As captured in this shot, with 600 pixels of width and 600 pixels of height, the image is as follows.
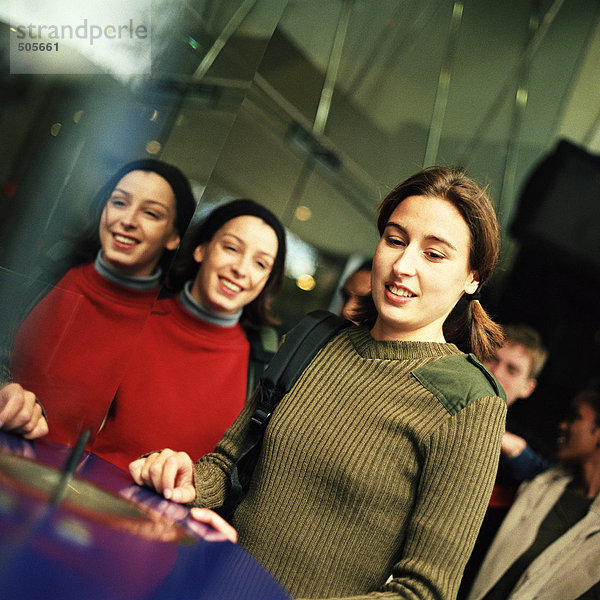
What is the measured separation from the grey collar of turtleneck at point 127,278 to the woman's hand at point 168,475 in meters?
0.94

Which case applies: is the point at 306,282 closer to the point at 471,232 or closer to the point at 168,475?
the point at 471,232

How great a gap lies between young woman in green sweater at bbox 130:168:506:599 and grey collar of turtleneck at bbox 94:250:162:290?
87 cm

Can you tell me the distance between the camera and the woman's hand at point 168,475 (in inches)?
54.2

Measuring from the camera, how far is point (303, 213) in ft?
9.15

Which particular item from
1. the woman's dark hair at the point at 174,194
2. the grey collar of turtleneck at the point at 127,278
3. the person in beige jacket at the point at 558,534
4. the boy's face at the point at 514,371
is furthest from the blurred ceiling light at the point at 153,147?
the person in beige jacket at the point at 558,534

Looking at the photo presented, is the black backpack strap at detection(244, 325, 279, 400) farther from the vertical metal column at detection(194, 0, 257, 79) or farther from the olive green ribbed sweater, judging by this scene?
the vertical metal column at detection(194, 0, 257, 79)

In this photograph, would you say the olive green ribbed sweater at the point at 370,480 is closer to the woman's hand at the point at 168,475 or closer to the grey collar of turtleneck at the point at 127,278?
the woman's hand at the point at 168,475

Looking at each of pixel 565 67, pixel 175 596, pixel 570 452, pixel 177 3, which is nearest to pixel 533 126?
pixel 565 67

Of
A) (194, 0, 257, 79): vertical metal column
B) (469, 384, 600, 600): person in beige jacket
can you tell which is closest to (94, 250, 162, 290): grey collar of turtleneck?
(194, 0, 257, 79): vertical metal column

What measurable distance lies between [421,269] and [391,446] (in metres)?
0.43

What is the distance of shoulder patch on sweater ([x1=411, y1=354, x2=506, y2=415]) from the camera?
4.37 feet

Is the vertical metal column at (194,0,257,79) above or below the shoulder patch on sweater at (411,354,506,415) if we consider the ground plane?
above

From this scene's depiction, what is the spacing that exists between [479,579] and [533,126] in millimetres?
2211

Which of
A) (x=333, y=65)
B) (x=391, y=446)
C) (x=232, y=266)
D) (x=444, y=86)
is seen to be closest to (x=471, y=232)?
(x=391, y=446)
